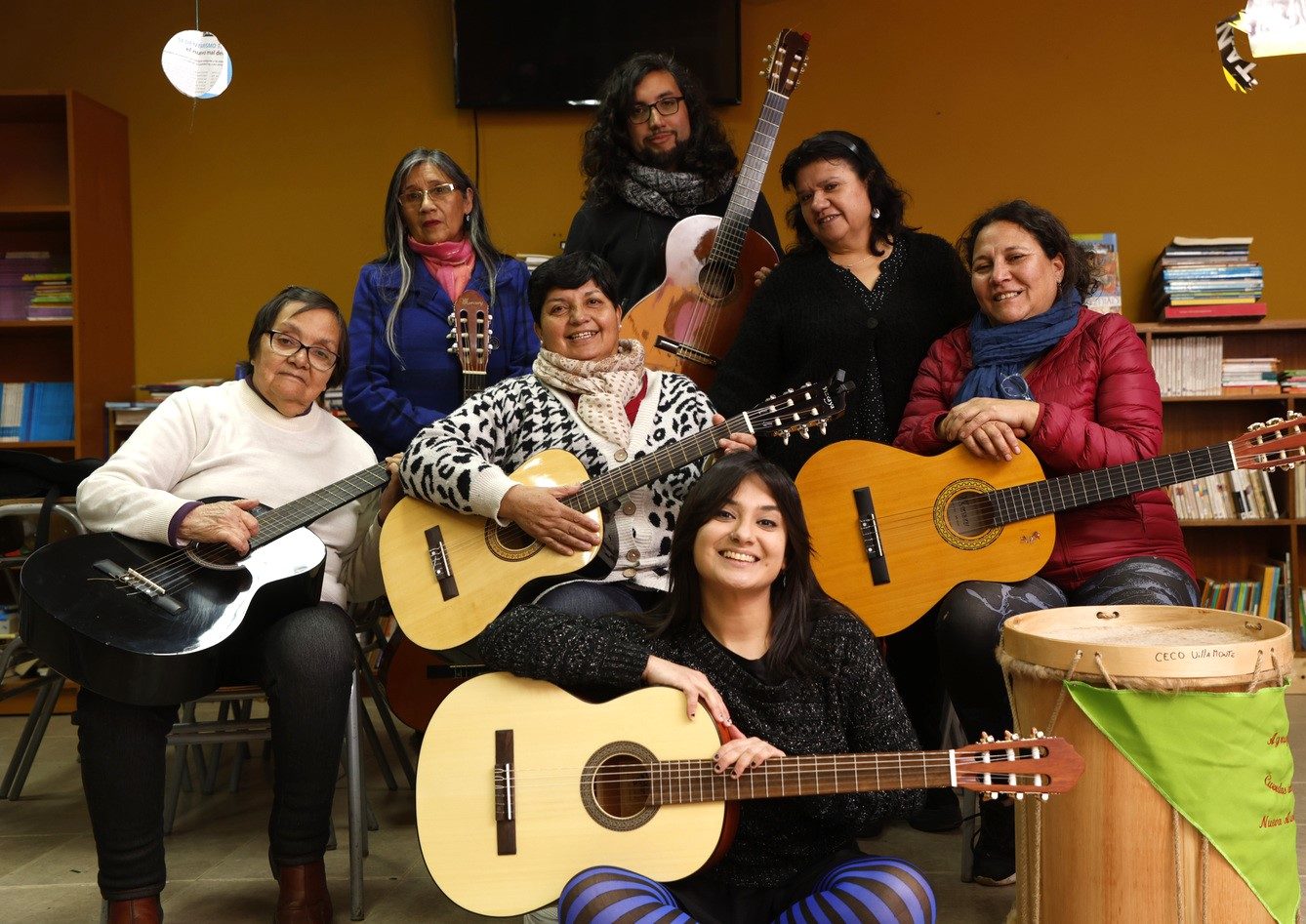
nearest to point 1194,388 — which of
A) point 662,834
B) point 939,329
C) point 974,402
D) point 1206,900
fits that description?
point 939,329

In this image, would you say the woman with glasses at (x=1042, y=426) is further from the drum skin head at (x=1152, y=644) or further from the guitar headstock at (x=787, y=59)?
the guitar headstock at (x=787, y=59)

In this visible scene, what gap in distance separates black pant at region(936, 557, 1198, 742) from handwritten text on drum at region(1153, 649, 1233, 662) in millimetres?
506

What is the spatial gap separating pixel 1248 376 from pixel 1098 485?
2394mm

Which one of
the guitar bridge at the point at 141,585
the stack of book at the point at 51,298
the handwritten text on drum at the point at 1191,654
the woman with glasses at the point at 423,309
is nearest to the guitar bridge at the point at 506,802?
the guitar bridge at the point at 141,585

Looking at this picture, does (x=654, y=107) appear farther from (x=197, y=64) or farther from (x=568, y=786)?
(x=568, y=786)

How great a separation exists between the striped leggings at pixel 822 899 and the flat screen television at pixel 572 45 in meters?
3.53

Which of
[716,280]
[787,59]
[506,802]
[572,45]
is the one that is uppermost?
[572,45]

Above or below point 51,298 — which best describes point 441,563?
below

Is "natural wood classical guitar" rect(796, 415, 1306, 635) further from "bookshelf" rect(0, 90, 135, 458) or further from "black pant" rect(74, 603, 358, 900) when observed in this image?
"bookshelf" rect(0, 90, 135, 458)

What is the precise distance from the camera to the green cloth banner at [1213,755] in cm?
172

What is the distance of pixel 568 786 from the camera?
5.96ft

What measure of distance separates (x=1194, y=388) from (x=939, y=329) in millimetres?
2000

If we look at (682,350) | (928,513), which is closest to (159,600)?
(682,350)

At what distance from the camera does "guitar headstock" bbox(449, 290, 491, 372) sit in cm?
292
